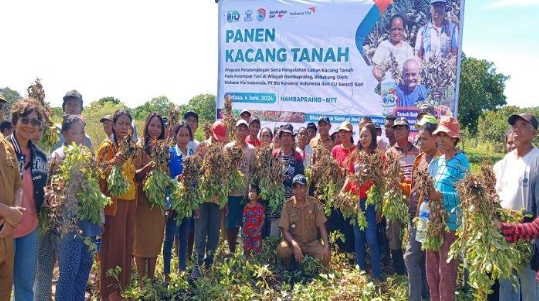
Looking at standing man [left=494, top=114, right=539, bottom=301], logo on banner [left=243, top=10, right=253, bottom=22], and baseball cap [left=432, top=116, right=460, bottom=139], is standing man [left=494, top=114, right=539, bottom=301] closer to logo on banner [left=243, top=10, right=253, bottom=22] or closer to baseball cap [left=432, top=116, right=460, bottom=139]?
baseball cap [left=432, top=116, right=460, bottom=139]

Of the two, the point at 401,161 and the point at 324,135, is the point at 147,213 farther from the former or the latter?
the point at 324,135

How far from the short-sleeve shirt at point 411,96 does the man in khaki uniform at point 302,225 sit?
3.80 metres

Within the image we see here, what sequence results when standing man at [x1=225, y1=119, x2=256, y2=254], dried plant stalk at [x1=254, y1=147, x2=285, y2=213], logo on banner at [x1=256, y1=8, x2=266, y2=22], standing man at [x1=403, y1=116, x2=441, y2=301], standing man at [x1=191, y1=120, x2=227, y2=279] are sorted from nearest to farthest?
standing man at [x1=403, y1=116, x2=441, y2=301] → standing man at [x1=191, y1=120, x2=227, y2=279] → dried plant stalk at [x1=254, y1=147, x2=285, y2=213] → standing man at [x1=225, y1=119, x2=256, y2=254] → logo on banner at [x1=256, y1=8, x2=266, y2=22]

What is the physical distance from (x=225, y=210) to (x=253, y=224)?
625 mm

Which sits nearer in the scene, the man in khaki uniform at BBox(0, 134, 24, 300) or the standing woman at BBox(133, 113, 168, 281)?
the man in khaki uniform at BBox(0, 134, 24, 300)

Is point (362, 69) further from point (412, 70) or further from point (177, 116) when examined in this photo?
point (177, 116)

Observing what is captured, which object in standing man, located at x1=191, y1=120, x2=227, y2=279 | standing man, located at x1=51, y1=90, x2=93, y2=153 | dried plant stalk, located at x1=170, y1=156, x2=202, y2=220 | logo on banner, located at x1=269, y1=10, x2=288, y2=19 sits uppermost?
logo on banner, located at x1=269, y1=10, x2=288, y2=19

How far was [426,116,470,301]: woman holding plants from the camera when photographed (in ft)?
13.9

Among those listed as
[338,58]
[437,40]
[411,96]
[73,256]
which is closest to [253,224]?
[73,256]

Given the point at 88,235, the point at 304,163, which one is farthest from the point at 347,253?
the point at 88,235

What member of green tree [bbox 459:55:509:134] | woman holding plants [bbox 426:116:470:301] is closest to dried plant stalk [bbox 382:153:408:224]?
woman holding plants [bbox 426:116:470:301]

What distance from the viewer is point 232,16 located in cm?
1049

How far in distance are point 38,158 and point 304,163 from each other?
150 inches

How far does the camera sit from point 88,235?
14.5ft
